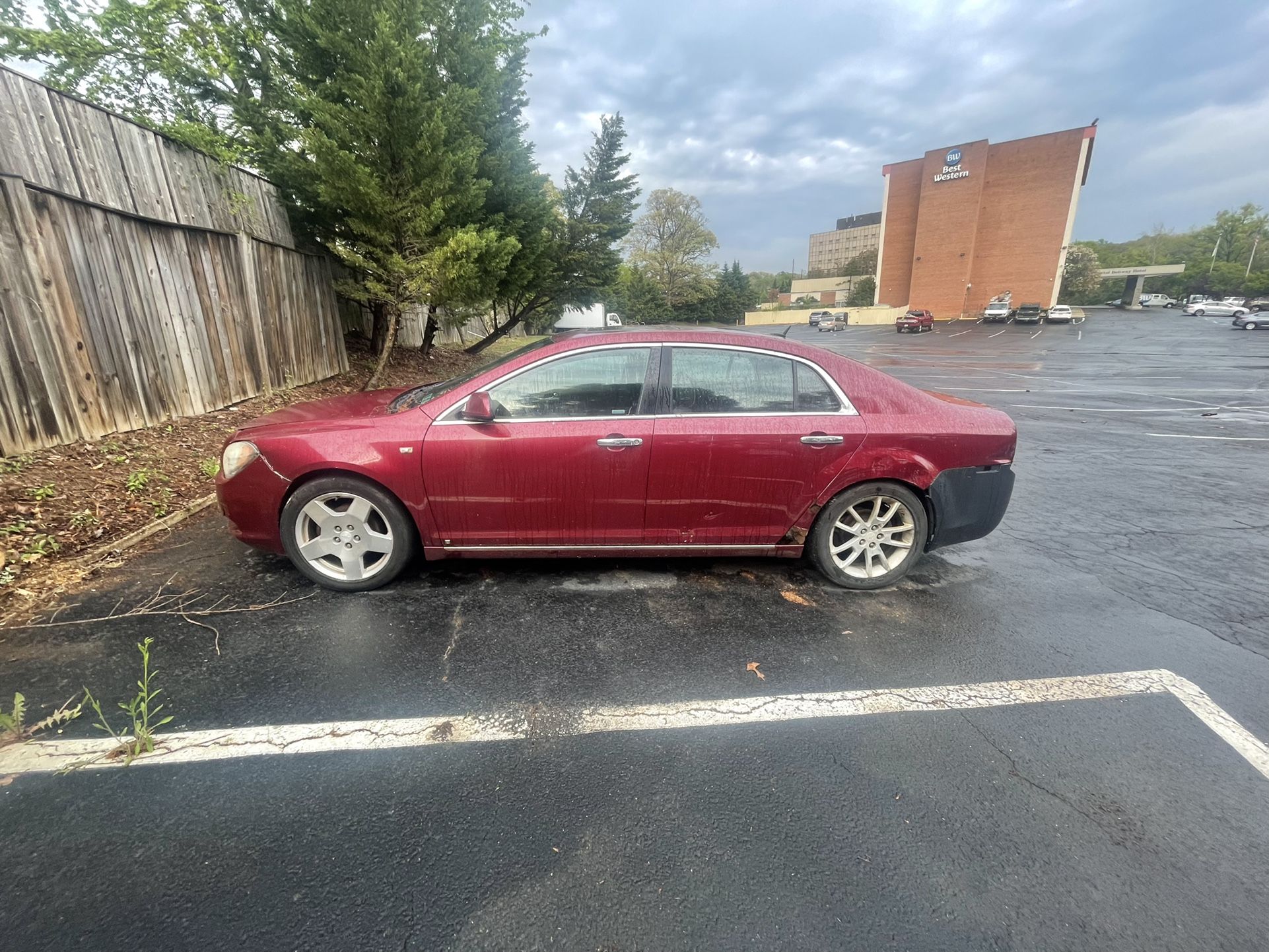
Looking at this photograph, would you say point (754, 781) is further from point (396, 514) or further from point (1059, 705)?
point (396, 514)

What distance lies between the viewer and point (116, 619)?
119 inches

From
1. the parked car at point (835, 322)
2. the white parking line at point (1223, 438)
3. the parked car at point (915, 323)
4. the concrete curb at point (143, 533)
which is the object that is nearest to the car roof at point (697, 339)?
the concrete curb at point (143, 533)

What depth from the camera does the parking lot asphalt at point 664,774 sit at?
1600 millimetres

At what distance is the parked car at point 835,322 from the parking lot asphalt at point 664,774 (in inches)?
1856

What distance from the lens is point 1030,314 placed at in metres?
42.0

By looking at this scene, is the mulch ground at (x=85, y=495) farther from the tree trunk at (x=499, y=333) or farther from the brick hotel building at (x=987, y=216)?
the brick hotel building at (x=987, y=216)

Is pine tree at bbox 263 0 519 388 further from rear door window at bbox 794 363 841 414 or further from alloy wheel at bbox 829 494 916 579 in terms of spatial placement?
alloy wheel at bbox 829 494 916 579

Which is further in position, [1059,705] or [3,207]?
[3,207]

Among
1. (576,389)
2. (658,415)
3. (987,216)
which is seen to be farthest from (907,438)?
(987,216)

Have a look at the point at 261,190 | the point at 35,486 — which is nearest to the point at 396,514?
the point at 35,486

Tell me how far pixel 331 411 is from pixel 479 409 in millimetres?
1192

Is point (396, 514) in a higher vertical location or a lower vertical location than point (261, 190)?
lower

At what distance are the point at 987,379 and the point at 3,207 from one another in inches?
723

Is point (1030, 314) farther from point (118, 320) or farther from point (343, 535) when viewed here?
point (118, 320)
